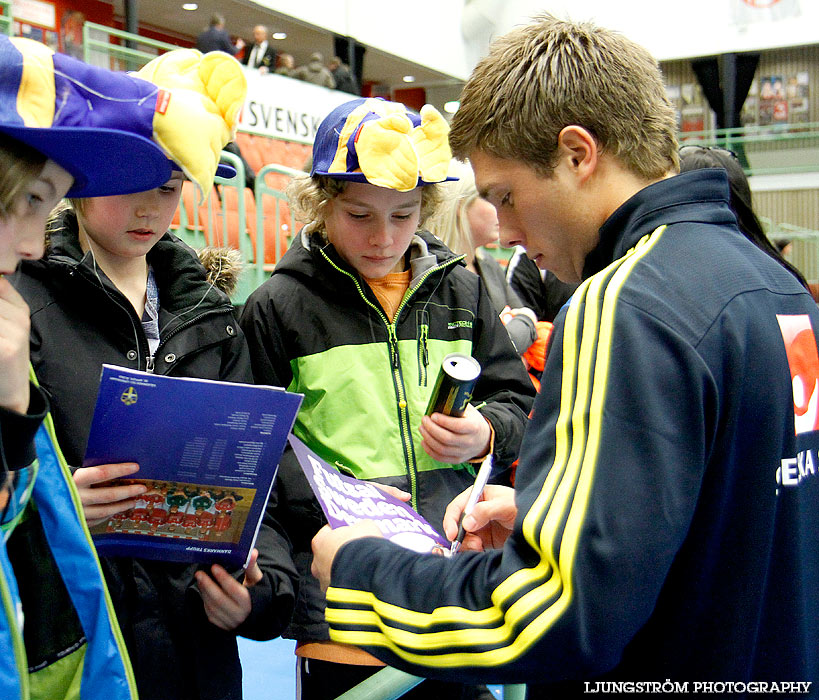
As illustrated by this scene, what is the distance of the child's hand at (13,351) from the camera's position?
39.5 inches

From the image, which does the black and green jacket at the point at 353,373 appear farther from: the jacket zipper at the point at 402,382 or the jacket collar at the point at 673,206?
the jacket collar at the point at 673,206

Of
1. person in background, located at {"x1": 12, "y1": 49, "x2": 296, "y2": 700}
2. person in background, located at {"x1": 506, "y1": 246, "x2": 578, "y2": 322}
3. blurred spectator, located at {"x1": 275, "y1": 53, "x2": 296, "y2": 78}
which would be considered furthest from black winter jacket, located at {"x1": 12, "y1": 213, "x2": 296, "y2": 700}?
blurred spectator, located at {"x1": 275, "y1": 53, "x2": 296, "y2": 78}

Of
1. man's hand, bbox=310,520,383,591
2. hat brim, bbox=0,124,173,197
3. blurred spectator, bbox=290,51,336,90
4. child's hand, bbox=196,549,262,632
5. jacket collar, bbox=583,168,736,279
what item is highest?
blurred spectator, bbox=290,51,336,90

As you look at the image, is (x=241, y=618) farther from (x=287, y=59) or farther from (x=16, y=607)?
(x=287, y=59)

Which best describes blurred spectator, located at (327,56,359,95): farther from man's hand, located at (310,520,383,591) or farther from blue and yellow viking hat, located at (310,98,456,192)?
man's hand, located at (310,520,383,591)

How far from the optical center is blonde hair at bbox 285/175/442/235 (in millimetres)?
1874

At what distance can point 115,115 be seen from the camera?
3.37ft

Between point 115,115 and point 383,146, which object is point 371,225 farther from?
point 115,115

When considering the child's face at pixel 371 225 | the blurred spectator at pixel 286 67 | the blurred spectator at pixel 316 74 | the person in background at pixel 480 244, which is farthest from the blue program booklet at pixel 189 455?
the blurred spectator at pixel 316 74

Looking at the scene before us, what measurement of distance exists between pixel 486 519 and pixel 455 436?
238 mm

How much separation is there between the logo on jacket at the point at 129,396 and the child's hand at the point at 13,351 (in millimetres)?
174

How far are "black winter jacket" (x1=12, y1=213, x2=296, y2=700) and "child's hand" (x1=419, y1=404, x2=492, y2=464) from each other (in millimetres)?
348

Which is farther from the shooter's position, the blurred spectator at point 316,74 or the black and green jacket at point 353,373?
the blurred spectator at point 316,74

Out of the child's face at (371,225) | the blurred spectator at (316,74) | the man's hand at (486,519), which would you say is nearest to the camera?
the man's hand at (486,519)
